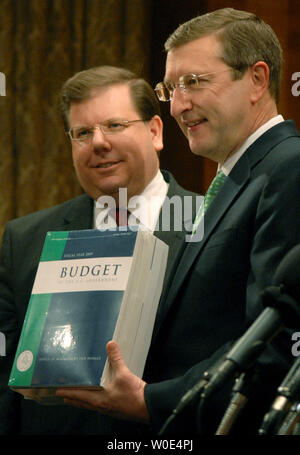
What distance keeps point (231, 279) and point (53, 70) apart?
2.16m

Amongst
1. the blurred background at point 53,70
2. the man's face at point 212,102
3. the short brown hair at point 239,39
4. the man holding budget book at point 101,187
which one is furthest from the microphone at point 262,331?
the blurred background at point 53,70

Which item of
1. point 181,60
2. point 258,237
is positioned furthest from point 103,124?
point 258,237

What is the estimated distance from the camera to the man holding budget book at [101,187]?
2.33 meters

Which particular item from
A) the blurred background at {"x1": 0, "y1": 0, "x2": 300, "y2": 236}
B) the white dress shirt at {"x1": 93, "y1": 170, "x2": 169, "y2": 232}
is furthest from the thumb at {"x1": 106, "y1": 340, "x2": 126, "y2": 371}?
the blurred background at {"x1": 0, "y1": 0, "x2": 300, "y2": 236}

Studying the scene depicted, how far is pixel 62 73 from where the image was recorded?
3523 mm

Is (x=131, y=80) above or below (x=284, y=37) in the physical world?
below

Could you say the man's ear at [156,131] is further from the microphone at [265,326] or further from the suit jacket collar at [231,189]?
the microphone at [265,326]

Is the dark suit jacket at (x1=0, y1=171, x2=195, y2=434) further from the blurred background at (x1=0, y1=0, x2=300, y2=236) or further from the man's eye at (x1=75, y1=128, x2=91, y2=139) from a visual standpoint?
the blurred background at (x1=0, y1=0, x2=300, y2=236)

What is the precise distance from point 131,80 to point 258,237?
1216 mm

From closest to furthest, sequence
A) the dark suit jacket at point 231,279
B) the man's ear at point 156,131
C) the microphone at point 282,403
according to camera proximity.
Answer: the microphone at point 282,403 < the dark suit jacket at point 231,279 < the man's ear at point 156,131

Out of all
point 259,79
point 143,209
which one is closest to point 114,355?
point 259,79

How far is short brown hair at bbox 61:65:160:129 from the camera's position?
2461 millimetres

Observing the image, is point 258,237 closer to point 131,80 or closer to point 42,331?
point 42,331

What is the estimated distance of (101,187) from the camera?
2.45 m
